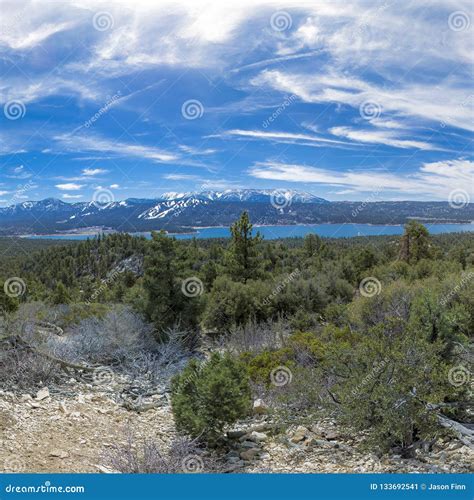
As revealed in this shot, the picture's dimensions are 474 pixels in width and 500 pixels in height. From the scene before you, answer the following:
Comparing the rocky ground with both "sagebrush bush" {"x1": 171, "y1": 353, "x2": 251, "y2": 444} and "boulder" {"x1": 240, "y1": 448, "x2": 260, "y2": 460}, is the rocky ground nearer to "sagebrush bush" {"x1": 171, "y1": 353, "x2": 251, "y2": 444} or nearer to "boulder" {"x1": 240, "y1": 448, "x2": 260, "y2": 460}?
"boulder" {"x1": 240, "y1": 448, "x2": 260, "y2": 460}

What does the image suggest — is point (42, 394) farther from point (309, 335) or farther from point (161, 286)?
point (309, 335)

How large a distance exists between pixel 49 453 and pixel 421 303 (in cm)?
576

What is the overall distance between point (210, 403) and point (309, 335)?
6095 mm

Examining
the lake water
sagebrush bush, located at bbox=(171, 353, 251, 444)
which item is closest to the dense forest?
sagebrush bush, located at bbox=(171, 353, 251, 444)

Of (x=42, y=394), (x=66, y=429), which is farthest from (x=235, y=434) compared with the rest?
(x=42, y=394)

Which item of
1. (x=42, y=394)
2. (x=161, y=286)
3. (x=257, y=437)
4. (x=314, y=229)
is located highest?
(x=314, y=229)

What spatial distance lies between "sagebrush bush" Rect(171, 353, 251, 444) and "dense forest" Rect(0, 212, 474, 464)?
0.02m

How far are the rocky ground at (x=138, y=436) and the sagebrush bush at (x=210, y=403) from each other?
0.38 metres

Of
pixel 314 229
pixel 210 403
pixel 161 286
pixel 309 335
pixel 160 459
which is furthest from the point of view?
pixel 314 229

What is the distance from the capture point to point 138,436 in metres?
6.34

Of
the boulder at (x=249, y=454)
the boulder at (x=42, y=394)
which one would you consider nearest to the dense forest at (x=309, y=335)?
the boulder at (x=249, y=454)

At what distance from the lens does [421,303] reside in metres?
7.21

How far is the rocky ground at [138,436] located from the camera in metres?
5.01

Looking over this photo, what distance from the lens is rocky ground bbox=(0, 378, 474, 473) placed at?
501cm
